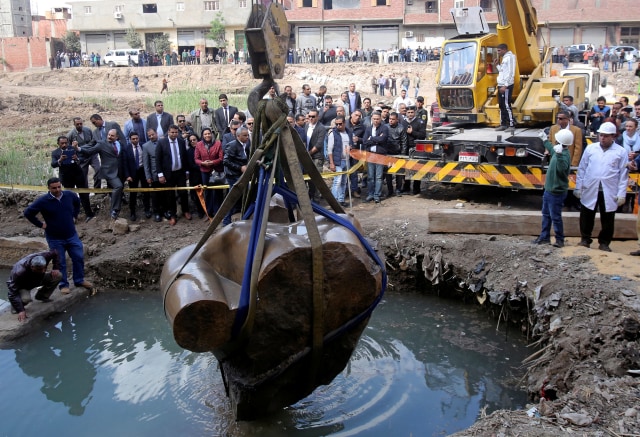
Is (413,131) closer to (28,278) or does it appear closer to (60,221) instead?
(60,221)

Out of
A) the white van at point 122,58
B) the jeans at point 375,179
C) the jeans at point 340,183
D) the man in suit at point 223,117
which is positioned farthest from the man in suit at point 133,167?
the white van at point 122,58

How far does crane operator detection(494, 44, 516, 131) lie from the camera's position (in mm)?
10359

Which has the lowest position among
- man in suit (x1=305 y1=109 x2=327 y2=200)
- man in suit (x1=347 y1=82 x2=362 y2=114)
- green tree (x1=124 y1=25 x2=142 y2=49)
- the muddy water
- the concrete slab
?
the muddy water

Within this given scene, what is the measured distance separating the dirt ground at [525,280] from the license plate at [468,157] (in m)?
0.78

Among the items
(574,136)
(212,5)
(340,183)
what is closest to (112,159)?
(340,183)

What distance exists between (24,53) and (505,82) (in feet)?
146

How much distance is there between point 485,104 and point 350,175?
290 cm

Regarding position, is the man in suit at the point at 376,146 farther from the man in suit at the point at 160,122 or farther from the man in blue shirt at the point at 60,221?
the man in blue shirt at the point at 60,221

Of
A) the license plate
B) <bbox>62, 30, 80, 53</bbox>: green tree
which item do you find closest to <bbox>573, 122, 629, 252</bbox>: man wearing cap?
the license plate

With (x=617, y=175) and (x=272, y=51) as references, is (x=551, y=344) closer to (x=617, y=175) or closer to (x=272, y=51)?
(x=617, y=175)

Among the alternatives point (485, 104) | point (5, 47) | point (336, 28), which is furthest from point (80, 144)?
point (5, 47)

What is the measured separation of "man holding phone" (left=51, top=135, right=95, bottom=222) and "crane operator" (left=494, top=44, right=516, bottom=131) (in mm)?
7175

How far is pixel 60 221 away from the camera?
26.0 ft

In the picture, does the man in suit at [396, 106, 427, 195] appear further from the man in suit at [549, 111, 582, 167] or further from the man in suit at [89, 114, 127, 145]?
the man in suit at [89, 114, 127, 145]
